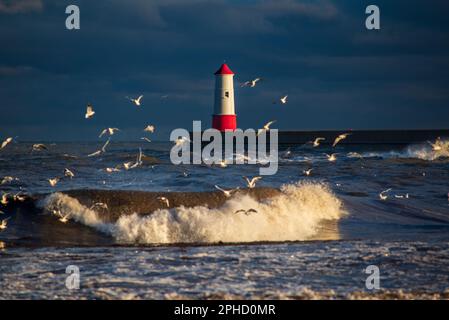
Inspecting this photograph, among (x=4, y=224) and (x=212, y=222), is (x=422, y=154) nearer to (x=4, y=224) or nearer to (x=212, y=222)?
(x=212, y=222)

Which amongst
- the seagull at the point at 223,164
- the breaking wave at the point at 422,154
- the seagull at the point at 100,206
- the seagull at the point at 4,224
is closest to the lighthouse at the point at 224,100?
the breaking wave at the point at 422,154

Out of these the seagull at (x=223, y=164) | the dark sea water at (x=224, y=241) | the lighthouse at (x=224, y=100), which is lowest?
the dark sea water at (x=224, y=241)

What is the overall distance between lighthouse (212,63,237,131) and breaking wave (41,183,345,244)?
28348 mm

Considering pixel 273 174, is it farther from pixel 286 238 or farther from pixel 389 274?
pixel 389 274

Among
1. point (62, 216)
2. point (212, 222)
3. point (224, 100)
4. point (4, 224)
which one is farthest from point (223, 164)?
point (224, 100)

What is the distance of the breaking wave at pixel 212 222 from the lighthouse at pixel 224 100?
28.3m

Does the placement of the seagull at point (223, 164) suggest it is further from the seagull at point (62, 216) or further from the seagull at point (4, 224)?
the seagull at point (4, 224)

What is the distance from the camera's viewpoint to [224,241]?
13.7 m

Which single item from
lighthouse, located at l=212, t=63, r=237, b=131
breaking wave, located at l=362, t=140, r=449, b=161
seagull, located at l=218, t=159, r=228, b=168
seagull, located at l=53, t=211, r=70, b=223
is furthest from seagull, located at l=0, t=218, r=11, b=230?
breaking wave, located at l=362, t=140, r=449, b=161

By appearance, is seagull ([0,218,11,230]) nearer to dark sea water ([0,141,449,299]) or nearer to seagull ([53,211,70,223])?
dark sea water ([0,141,449,299])

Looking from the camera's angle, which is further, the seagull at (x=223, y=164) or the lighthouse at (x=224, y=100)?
the lighthouse at (x=224, y=100)

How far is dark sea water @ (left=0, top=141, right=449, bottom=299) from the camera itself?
881cm

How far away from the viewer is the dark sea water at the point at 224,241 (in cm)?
881

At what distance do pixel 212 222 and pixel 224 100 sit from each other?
102 ft
